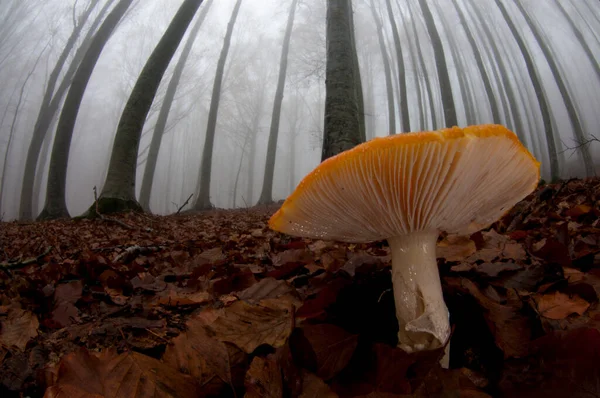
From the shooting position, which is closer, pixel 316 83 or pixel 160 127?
pixel 160 127

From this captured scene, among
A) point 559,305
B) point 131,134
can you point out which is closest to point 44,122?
point 131,134

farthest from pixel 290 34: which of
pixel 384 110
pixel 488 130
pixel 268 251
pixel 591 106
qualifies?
pixel 591 106

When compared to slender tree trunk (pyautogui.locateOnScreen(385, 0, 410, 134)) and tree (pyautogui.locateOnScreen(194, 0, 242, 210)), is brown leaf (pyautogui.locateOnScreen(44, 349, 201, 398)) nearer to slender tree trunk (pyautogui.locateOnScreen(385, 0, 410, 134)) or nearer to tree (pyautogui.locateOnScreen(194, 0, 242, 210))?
tree (pyautogui.locateOnScreen(194, 0, 242, 210))

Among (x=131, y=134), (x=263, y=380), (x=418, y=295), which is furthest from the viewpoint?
(x=131, y=134)

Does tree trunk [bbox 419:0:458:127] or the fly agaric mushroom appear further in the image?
tree trunk [bbox 419:0:458:127]

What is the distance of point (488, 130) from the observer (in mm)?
603

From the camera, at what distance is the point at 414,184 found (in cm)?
75

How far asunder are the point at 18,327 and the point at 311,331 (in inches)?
40.8

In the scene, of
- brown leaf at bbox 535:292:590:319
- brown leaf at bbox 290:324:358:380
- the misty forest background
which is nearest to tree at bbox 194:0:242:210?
the misty forest background

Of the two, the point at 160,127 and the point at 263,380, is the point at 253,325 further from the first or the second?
the point at 160,127

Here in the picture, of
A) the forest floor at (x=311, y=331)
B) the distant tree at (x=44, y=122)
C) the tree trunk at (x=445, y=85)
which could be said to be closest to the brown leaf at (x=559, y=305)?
the forest floor at (x=311, y=331)

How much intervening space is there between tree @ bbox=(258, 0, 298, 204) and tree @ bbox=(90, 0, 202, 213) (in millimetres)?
6209

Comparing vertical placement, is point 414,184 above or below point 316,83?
below

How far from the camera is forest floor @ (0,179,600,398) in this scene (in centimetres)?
63
